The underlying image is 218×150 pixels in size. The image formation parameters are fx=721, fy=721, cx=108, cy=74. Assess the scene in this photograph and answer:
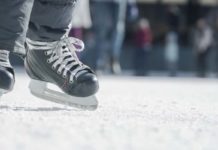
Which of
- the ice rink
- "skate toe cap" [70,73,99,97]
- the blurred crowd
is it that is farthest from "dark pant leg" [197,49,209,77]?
"skate toe cap" [70,73,99,97]

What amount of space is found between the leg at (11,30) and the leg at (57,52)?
119mm

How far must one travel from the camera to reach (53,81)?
2.69 m

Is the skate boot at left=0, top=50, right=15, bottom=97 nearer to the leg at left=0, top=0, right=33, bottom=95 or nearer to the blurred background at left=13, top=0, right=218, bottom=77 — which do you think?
the leg at left=0, top=0, right=33, bottom=95

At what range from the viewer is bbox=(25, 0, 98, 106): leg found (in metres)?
2.60

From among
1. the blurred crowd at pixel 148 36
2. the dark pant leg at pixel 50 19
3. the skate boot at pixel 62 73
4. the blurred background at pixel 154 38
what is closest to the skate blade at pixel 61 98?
the skate boot at pixel 62 73

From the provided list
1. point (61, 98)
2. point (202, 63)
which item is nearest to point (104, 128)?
point (61, 98)

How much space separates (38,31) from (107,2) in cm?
714

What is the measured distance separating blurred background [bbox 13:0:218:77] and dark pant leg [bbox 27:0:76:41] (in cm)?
680

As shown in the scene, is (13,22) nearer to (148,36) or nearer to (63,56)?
(63,56)

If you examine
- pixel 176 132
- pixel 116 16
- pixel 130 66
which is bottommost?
pixel 130 66

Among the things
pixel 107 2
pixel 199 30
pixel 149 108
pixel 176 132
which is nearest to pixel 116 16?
pixel 107 2

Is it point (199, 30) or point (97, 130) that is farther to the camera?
point (199, 30)

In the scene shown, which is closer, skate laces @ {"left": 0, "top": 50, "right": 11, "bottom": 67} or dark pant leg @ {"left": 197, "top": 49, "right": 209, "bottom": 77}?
skate laces @ {"left": 0, "top": 50, "right": 11, "bottom": 67}

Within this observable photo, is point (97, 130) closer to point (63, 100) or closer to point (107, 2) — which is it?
point (63, 100)
